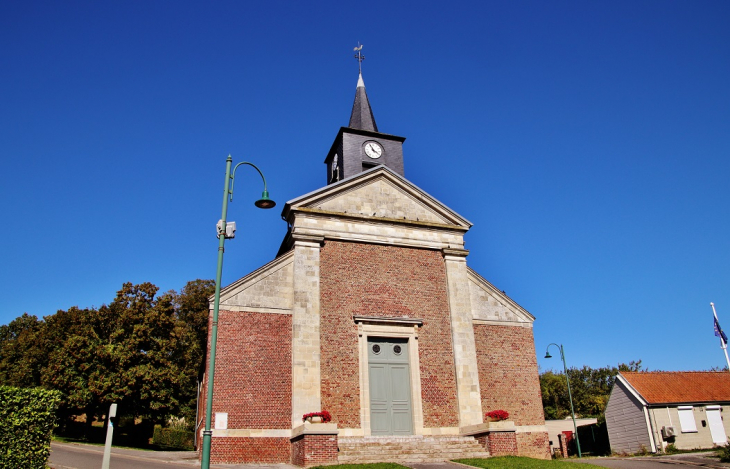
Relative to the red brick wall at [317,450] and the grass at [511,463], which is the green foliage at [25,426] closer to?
the red brick wall at [317,450]

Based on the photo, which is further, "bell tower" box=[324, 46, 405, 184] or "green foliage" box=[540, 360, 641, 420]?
"green foliage" box=[540, 360, 641, 420]

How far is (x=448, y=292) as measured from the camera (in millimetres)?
20734

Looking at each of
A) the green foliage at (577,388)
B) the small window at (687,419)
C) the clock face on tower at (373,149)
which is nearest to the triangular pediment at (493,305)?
the clock face on tower at (373,149)

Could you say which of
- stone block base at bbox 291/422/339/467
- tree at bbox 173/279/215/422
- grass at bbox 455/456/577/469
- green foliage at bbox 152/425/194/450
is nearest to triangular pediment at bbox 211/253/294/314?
stone block base at bbox 291/422/339/467

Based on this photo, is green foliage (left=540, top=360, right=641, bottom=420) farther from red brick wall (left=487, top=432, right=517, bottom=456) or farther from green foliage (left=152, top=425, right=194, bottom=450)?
red brick wall (left=487, top=432, right=517, bottom=456)

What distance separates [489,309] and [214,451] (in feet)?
37.7

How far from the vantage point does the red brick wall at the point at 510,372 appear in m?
19.6

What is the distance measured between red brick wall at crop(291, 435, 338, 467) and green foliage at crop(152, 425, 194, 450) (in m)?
25.6

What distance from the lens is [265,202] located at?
11781 millimetres

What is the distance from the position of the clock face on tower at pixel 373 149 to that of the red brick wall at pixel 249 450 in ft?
42.3

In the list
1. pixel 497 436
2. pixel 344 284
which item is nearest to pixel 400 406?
pixel 497 436

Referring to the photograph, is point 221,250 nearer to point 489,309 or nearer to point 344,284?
point 344,284

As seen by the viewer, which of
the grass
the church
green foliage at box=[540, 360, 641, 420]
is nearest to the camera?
the grass

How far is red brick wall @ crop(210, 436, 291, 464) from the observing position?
16.0m
